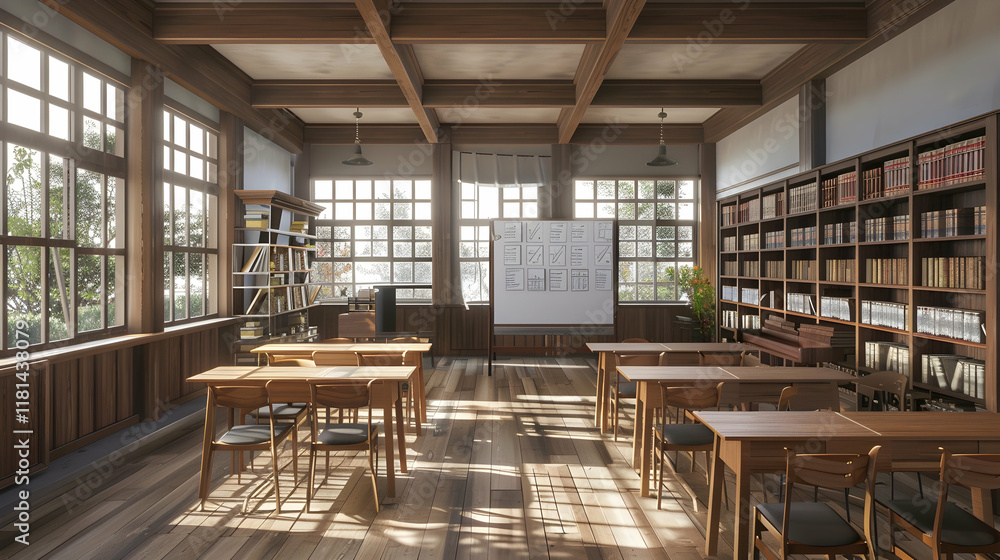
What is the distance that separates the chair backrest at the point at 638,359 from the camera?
472cm

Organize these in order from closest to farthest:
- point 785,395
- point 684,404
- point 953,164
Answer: point 785,395 < point 684,404 < point 953,164

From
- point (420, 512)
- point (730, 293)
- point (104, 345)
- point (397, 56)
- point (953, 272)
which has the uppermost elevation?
point (397, 56)

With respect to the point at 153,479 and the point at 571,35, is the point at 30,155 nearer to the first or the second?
the point at 153,479

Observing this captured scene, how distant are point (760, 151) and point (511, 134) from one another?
3.92 metres

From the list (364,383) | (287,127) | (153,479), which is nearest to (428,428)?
(364,383)

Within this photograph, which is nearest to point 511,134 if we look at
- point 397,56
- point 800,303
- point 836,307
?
point 397,56

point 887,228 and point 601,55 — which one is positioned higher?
point 601,55

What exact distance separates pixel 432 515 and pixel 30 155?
3.93m

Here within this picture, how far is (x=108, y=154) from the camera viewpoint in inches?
191

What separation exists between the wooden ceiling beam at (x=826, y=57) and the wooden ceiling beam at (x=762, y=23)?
17 centimetres

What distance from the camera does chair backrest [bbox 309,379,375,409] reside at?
3.49 meters

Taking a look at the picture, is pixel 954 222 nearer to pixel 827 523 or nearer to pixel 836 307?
pixel 836 307

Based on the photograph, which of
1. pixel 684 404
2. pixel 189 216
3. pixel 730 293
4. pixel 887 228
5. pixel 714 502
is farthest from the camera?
pixel 730 293

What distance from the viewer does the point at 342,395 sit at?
11.5 feet
